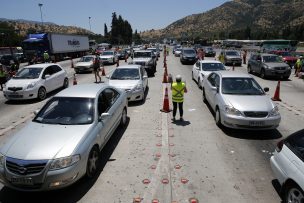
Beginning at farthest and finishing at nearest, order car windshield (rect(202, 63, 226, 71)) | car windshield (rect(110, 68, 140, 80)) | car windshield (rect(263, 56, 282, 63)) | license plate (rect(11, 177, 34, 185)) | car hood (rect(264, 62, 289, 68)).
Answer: car windshield (rect(263, 56, 282, 63))
car hood (rect(264, 62, 289, 68))
car windshield (rect(202, 63, 226, 71))
car windshield (rect(110, 68, 140, 80))
license plate (rect(11, 177, 34, 185))

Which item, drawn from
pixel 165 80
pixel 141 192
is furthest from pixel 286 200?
pixel 165 80

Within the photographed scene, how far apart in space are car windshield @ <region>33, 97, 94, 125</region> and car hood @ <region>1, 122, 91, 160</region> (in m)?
0.21

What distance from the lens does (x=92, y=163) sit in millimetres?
5871

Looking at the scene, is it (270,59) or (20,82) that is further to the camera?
(270,59)

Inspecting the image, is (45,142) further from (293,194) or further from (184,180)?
(293,194)

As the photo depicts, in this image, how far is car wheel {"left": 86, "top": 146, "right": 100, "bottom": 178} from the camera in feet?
18.8

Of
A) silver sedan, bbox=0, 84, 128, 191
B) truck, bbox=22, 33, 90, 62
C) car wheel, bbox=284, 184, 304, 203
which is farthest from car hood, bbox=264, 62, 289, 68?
truck, bbox=22, 33, 90, 62

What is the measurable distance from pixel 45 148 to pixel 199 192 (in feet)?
10.0

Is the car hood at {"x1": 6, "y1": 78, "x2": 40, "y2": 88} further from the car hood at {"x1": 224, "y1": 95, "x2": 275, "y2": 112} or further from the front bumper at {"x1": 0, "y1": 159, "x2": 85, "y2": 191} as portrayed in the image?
the car hood at {"x1": 224, "y1": 95, "x2": 275, "y2": 112}

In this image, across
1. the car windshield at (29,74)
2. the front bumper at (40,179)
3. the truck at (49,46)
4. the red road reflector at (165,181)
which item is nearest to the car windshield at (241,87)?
the red road reflector at (165,181)

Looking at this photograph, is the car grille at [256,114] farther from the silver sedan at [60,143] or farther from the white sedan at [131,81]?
the white sedan at [131,81]

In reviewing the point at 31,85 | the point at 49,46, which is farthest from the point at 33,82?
the point at 49,46

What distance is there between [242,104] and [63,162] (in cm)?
551

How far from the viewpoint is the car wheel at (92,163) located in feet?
18.8
